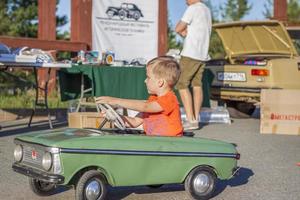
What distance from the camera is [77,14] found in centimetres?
1282

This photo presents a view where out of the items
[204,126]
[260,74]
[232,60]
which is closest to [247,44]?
[232,60]

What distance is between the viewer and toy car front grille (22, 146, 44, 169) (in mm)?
4301

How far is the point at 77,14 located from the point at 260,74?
14.3 ft

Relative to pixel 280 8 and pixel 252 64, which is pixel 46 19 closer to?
pixel 252 64

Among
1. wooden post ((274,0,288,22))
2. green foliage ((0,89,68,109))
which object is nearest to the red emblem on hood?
green foliage ((0,89,68,109))

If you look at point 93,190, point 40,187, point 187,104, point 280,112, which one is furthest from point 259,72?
point 93,190

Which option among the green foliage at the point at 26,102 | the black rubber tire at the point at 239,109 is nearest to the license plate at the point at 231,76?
the black rubber tire at the point at 239,109

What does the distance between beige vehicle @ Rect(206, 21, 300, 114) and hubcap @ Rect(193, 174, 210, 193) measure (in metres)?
5.48

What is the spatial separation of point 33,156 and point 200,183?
1.27 m

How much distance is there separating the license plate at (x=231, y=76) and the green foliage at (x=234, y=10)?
24.5 meters

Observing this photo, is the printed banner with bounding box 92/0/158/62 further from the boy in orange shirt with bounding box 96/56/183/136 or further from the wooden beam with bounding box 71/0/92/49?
the boy in orange shirt with bounding box 96/56/183/136

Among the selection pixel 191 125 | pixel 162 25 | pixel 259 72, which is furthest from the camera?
pixel 162 25

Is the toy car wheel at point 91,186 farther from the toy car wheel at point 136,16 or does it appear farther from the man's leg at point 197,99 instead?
the toy car wheel at point 136,16

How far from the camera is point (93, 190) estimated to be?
4.34 metres
